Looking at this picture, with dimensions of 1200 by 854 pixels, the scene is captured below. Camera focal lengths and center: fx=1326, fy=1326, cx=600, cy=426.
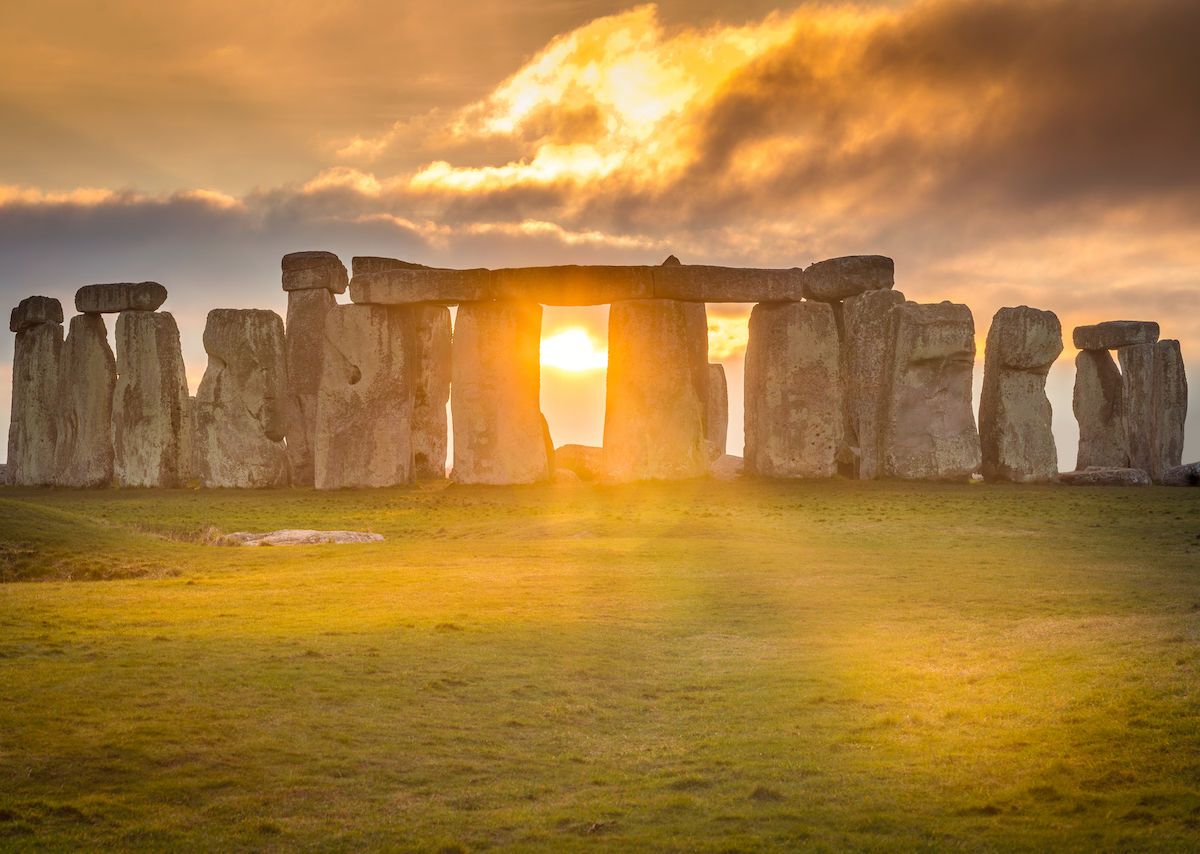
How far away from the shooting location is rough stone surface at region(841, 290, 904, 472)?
3075cm

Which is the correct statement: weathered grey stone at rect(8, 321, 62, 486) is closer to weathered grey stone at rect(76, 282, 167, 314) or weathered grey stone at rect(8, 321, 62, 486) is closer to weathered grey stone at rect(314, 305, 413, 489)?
weathered grey stone at rect(76, 282, 167, 314)

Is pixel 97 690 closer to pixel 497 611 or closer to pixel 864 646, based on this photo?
pixel 497 611

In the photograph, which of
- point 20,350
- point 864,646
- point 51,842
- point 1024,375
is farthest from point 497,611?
point 20,350

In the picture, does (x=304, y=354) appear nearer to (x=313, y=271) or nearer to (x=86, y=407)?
(x=313, y=271)

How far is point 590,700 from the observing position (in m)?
9.88

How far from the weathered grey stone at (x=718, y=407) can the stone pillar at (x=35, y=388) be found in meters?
18.2

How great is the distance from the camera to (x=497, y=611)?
539 inches

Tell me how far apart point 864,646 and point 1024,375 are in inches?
833

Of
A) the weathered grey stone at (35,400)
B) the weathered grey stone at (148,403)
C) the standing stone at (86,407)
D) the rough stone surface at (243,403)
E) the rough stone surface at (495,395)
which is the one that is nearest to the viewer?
the rough stone surface at (495,395)

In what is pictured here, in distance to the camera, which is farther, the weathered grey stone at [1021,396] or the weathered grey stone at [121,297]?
the weathered grey stone at [121,297]

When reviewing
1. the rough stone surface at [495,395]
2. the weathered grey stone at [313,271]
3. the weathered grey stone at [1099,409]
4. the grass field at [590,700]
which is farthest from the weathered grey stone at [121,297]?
the weathered grey stone at [1099,409]

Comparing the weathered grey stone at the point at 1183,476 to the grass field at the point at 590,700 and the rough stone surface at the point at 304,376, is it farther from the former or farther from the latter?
the rough stone surface at the point at 304,376

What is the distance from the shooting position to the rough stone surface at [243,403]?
106ft

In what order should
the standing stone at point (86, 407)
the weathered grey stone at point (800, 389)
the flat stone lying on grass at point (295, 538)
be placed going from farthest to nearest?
the standing stone at point (86, 407), the weathered grey stone at point (800, 389), the flat stone lying on grass at point (295, 538)
